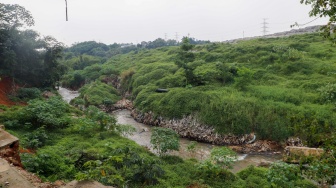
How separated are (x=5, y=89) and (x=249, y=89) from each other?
20077 millimetres

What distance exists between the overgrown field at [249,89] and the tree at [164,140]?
7.01m

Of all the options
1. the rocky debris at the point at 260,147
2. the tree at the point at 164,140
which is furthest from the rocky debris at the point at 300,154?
the tree at the point at 164,140

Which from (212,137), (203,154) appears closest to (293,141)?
(212,137)

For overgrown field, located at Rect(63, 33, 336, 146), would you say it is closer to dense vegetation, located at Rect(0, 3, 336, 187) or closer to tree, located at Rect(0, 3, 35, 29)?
dense vegetation, located at Rect(0, 3, 336, 187)

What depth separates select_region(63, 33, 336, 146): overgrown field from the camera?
62.3ft

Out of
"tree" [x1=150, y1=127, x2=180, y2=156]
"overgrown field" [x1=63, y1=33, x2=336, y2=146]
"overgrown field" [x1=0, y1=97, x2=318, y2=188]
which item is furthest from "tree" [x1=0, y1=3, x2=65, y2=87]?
"tree" [x1=150, y1=127, x2=180, y2=156]

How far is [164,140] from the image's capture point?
12.6m

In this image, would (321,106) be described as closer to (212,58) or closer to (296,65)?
(296,65)

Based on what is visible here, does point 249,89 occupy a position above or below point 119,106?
above

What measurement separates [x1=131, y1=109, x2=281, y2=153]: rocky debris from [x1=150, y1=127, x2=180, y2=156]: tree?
21.8 feet

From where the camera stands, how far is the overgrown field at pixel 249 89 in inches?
747

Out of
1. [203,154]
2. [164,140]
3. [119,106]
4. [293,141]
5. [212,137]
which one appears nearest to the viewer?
[164,140]

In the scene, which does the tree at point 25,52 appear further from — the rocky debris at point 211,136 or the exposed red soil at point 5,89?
the rocky debris at point 211,136

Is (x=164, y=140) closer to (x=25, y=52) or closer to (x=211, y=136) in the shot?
(x=211, y=136)
